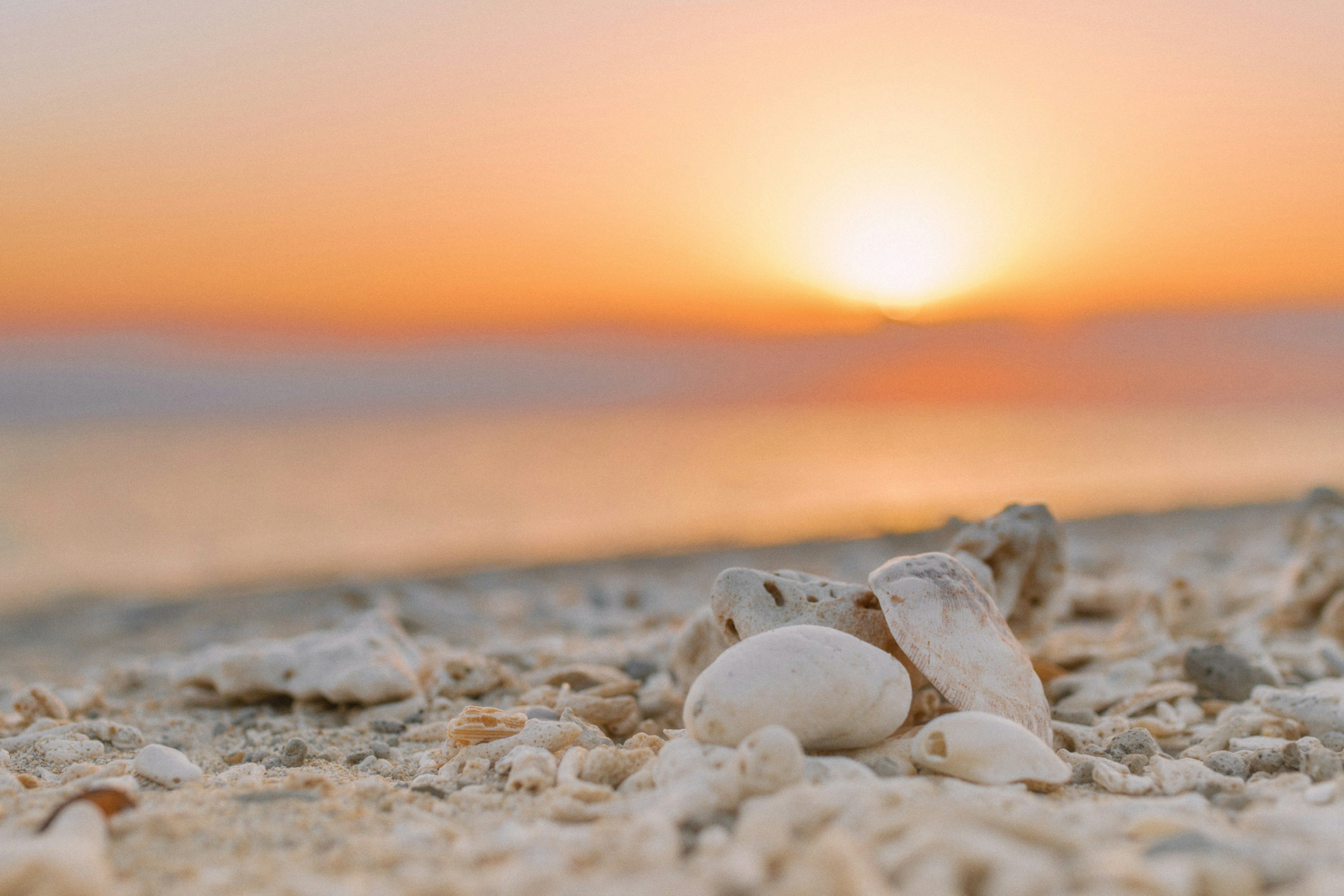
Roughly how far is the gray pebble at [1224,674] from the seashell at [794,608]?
1.26m

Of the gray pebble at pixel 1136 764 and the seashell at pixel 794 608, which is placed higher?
the seashell at pixel 794 608

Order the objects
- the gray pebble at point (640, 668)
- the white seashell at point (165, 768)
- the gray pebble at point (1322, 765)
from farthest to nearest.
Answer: the gray pebble at point (640, 668)
the white seashell at point (165, 768)
the gray pebble at point (1322, 765)

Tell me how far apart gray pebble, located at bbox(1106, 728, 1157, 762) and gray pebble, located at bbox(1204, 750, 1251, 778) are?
0.51 ft

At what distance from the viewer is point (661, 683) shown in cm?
414

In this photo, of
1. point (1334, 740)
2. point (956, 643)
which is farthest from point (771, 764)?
point (1334, 740)

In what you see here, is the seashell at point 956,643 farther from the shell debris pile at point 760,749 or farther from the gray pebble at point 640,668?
the gray pebble at point 640,668

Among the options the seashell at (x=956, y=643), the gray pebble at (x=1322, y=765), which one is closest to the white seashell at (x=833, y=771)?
the seashell at (x=956, y=643)

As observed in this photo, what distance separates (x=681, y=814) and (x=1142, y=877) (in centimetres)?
91

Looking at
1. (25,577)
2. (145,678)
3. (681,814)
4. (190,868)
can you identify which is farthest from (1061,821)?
(25,577)

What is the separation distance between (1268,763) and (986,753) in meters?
0.96

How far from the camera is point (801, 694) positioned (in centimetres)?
262

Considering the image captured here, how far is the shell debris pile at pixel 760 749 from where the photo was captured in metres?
1.91

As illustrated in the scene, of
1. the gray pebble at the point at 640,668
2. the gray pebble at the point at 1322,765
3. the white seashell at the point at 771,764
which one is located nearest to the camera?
the white seashell at the point at 771,764

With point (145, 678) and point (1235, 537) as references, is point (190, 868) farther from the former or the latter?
point (1235, 537)
